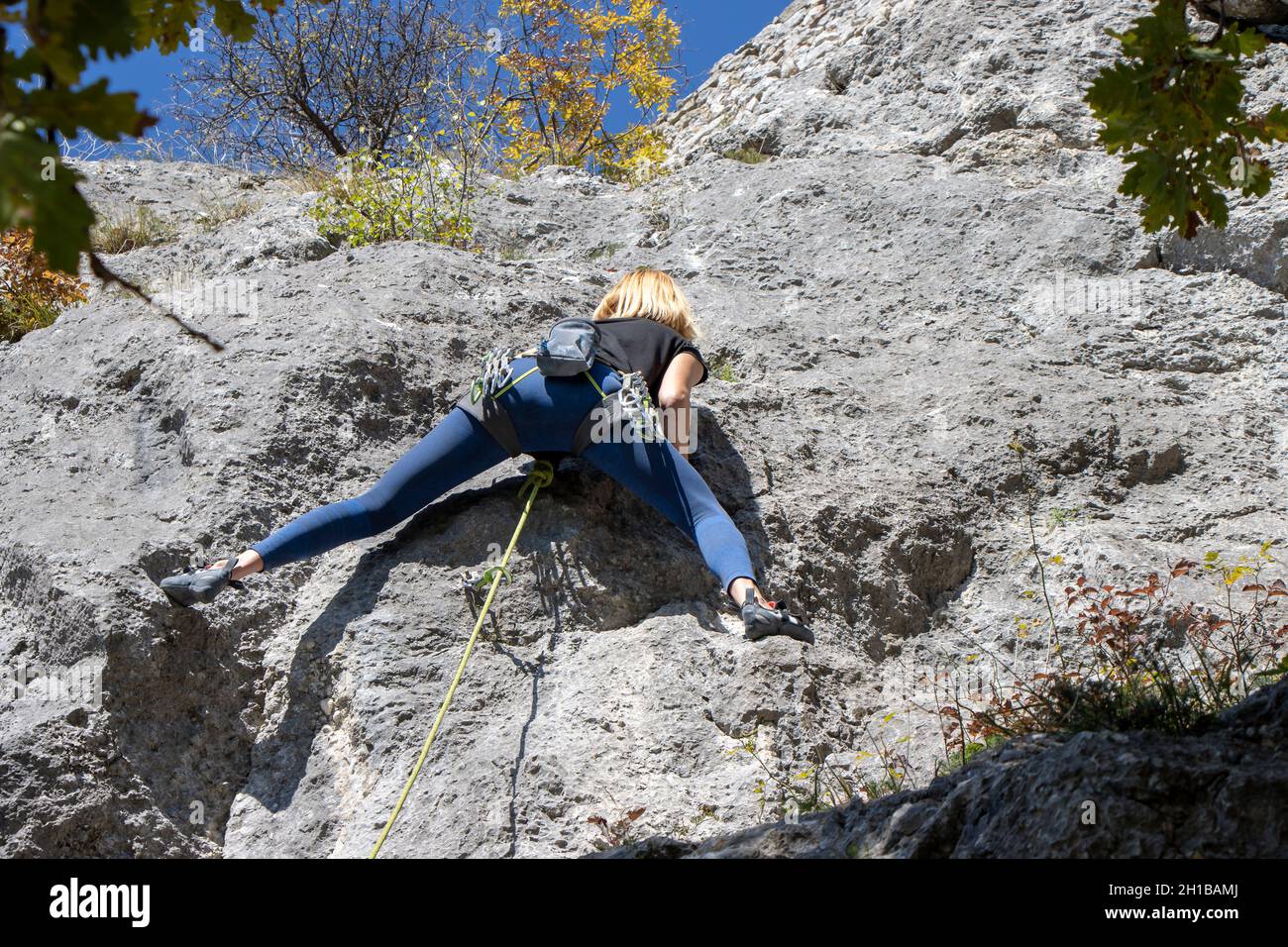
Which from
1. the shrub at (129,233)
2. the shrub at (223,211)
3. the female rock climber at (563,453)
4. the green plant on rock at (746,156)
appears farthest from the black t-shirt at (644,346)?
the shrub at (129,233)

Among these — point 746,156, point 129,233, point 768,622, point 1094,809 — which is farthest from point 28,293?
point 1094,809

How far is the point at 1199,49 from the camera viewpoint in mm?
2947

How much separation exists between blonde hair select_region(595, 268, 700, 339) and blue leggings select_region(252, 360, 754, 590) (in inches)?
23.1

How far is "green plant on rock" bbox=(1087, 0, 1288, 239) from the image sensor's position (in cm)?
295

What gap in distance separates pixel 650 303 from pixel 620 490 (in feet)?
2.86

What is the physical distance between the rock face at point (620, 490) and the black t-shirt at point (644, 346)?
0.44m

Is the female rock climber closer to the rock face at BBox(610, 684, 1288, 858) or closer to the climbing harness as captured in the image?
the climbing harness

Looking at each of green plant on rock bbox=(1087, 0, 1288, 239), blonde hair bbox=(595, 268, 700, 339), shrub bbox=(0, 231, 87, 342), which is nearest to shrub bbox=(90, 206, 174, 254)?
shrub bbox=(0, 231, 87, 342)

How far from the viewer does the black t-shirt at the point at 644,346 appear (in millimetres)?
4902

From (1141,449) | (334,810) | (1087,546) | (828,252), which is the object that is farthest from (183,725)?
(828,252)

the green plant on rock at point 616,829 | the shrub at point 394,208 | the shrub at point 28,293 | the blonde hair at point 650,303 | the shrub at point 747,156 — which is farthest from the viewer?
the shrub at point 747,156

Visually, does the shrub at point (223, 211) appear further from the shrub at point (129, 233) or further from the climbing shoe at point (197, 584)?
the climbing shoe at point (197, 584)

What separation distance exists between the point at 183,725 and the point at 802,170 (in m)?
5.17

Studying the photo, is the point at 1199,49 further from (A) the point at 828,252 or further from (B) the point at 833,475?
(A) the point at 828,252
